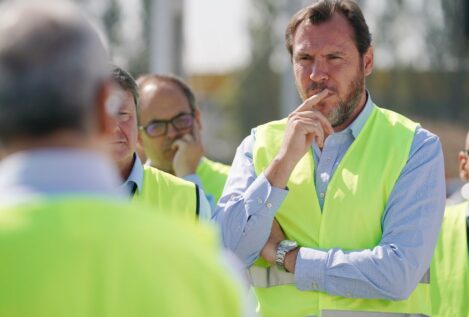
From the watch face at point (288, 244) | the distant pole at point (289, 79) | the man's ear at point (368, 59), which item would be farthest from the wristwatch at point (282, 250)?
the distant pole at point (289, 79)

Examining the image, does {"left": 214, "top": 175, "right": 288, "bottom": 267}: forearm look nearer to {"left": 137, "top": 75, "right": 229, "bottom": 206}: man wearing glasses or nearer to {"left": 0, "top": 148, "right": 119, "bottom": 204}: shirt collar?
{"left": 137, "top": 75, "right": 229, "bottom": 206}: man wearing glasses

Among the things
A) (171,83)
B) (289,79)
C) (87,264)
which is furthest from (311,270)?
(289,79)

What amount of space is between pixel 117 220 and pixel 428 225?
2.27 meters

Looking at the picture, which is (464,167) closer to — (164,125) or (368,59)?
(368,59)

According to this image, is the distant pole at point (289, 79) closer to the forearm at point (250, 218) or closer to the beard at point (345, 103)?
the beard at point (345, 103)

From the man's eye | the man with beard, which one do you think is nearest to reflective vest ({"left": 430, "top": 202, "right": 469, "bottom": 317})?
the man with beard

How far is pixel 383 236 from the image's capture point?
13.0ft

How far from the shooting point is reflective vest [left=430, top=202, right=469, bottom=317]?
466 centimetres

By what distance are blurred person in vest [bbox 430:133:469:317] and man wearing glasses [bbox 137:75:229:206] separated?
Answer: 1.51 m

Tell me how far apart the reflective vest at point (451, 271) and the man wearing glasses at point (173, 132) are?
4.97ft

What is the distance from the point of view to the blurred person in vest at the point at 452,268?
183 inches

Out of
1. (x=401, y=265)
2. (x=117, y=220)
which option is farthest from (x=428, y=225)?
(x=117, y=220)

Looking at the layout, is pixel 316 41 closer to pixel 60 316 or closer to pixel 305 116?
pixel 305 116

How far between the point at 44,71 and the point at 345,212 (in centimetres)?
226
